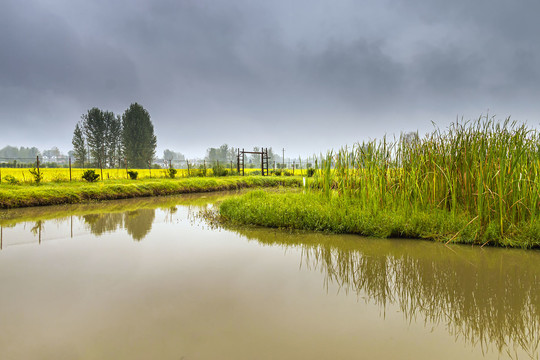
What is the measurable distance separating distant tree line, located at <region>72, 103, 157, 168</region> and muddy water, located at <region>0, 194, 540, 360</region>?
49277 millimetres

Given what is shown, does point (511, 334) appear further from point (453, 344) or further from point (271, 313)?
point (271, 313)

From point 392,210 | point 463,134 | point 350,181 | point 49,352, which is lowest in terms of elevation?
point 49,352

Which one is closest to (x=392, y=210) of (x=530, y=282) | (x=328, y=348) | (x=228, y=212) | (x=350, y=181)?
(x=350, y=181)

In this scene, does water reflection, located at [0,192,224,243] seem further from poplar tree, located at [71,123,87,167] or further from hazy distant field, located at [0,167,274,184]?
poplar tree, located at [71,123,87,167]

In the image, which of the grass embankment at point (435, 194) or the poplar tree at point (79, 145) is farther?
the poplar tree at point (79, 145)

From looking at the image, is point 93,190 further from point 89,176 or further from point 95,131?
point 95,131

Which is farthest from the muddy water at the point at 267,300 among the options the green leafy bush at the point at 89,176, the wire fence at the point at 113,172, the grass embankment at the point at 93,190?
the green leafy bush at the point at 89,176

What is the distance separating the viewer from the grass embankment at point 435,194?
493cm

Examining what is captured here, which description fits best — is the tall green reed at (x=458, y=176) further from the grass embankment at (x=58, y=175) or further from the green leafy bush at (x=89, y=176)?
the grass embankment at (x=58, y=175)

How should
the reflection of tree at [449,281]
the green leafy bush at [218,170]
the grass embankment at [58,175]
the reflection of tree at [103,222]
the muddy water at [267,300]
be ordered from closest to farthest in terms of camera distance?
1. the muddy water at [267,300]
2. the reflection of tree at [449,281]
3. the reflection of tree at [103,222]
4. the grass embankment at [58,175]
5. the green leafy bush at [218,170]

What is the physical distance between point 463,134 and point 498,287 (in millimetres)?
3322

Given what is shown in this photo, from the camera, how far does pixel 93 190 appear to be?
1257 centimetres

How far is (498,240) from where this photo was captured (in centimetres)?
487

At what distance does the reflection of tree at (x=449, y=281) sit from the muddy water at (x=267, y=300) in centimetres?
2
